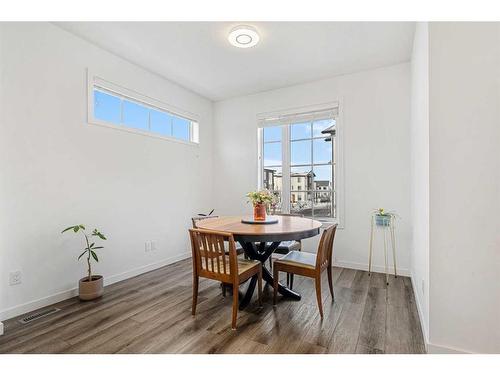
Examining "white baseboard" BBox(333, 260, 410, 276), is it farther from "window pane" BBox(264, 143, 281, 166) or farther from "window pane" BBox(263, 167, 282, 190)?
"window pane" BBox(264, 143, 281, 166)

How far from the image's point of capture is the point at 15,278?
2264 mm

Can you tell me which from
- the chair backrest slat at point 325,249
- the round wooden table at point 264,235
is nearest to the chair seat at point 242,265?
the round wooden table at point 264,235

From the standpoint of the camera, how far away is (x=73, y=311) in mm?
2340

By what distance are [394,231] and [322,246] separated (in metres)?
1.71

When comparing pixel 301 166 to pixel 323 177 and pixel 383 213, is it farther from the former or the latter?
pixel 383 213

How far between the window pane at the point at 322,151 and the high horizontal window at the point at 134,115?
82.5 inches

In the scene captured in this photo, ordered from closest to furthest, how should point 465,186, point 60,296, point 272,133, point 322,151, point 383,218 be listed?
1. point 465,186
2. point 60,296
3. point 383,218
4. point 322,151
5. point 272,133

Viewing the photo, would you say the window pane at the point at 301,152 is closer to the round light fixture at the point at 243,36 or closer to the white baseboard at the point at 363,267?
the white baseboard at the point at 363,267

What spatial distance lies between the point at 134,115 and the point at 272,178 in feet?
7.54

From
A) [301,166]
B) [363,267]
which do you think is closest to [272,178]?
[301,166]

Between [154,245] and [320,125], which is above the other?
[320,125]

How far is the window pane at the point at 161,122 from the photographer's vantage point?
3.63m
